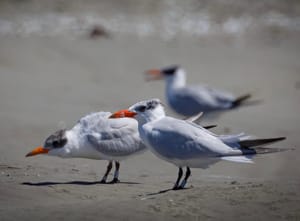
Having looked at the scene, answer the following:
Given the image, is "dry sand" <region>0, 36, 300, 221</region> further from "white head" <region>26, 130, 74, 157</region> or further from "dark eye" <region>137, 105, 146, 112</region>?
"dark eye" <region>137, 105, 146, 112</region>

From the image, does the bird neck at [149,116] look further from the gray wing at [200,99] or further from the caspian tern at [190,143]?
the gray wing at [200,99]

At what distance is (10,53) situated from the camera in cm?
1468

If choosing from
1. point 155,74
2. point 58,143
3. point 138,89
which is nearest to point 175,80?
point 155,74

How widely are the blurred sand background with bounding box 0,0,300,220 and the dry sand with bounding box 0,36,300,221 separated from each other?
2 cm

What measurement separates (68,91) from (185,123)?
5.89 metres

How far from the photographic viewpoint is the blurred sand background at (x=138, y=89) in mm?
6691

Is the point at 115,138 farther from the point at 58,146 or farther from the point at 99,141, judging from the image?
the point at 58,146

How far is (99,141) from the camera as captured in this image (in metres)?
7.95

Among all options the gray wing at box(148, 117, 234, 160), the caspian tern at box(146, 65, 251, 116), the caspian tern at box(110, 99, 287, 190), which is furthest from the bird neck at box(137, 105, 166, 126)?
the caspian tern at box(146, 65, 251, 116)

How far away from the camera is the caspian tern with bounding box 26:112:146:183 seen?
7.95 m

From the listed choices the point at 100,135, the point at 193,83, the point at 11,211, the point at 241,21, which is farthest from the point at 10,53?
the point at 11,211

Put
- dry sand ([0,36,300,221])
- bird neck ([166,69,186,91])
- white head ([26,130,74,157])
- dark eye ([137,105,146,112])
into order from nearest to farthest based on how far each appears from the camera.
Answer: dry sand ([0,36,300,221]) < dark eye ([137,105,146,112]) < white head ([26,130,74,157]) < bird neck ([166,69,186,91])

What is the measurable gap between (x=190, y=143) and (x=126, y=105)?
205 inches

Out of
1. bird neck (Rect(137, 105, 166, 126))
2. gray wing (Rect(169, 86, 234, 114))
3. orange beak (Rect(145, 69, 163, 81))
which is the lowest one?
bird neck (Rect(137, 105, 166, 126))
